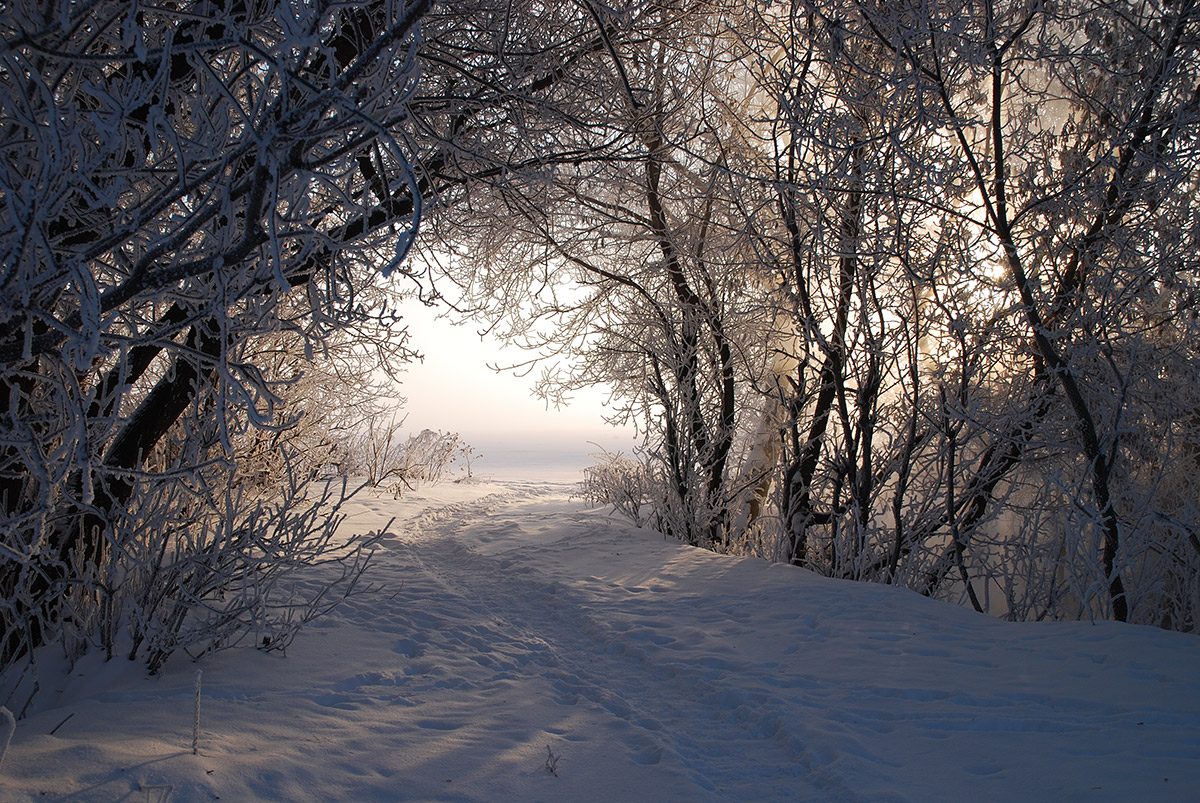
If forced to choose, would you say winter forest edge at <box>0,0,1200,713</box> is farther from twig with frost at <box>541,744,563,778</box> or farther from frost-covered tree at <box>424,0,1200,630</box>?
twig with frost at <box>541,744,563,778</box>

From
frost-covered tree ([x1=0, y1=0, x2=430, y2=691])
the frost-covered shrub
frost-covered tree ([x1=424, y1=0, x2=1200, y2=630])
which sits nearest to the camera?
frost-covered tree ([x1=0, y1=0, x2=430, y2=691])

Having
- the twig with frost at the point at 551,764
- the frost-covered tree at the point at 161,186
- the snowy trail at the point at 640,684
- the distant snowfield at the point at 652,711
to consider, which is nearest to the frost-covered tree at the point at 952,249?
the distant snowfield at the point at 652,711

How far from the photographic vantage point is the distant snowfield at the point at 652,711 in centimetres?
237

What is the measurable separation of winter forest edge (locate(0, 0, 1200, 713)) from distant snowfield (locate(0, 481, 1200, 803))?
609 mm

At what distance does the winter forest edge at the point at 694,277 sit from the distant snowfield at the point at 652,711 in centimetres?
61

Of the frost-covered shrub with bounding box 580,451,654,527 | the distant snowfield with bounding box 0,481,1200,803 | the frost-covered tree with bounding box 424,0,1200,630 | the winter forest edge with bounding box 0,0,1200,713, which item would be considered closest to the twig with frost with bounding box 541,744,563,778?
the distant snowfield with bounding box 0,481,1200,803

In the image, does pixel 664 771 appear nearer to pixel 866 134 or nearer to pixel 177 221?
pixel 177 221

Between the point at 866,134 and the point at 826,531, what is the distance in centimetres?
432

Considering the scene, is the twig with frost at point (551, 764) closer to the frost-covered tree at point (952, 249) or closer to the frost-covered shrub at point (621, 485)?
the frost-covered tree at point (952, 249)

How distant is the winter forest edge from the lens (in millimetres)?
2037

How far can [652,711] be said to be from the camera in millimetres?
3172

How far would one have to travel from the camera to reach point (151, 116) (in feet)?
4.82

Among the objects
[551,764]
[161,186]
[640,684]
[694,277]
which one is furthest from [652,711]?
[694,277]

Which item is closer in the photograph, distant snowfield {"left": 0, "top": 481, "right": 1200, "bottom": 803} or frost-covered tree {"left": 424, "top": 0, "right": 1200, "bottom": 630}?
distant snowfield {"left": 0, "top": 481, "right": 1200, "bottom": 803}
